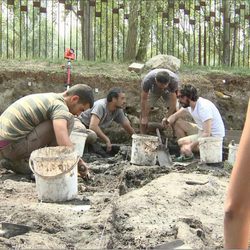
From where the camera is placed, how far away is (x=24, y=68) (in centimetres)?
1029

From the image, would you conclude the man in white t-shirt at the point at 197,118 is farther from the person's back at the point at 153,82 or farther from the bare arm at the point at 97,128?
the bare arm at the point at 97,128

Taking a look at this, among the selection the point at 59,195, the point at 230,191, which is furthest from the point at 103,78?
the point at 230,191

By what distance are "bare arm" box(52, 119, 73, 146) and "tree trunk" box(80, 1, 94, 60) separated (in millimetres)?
7016

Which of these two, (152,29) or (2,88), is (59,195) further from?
(152,29)

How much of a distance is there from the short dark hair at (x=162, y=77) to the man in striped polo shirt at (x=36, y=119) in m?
3.08

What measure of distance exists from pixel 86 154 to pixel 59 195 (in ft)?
12.0

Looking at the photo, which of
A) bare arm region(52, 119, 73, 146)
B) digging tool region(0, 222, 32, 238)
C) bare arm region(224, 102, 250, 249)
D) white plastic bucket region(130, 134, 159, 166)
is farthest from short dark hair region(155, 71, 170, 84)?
bare arm region(224, 102, 250, 249)

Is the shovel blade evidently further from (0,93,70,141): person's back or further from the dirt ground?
(0,93,70,141): person's back

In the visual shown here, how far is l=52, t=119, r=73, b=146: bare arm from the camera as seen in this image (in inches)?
213

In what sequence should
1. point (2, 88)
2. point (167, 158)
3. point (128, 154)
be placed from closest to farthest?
point (167, 158) < point (128, 154) < point (2, 88)

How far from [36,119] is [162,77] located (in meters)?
3.49

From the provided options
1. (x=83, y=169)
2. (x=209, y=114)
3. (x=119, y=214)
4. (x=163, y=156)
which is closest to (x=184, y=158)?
(x=163, y=156)

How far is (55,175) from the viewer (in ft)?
15.7

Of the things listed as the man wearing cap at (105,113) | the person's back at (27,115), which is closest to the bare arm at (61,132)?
the person's back at (27,115)
